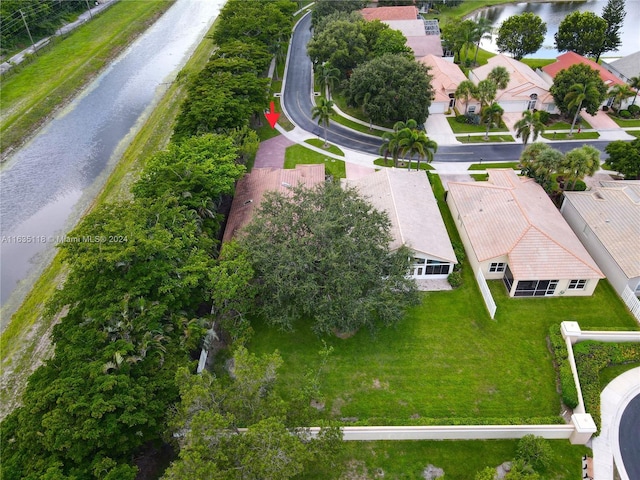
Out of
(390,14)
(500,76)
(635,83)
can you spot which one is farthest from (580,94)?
(390,14)

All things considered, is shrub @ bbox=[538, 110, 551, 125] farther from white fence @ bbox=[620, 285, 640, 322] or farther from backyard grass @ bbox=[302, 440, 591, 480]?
backyard grass @ bbox=[302, 440, 591, 480]

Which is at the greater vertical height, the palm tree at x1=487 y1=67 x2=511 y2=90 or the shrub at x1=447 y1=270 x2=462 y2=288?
the palm tree at x1=487 y1=67 x2=511 y2=90

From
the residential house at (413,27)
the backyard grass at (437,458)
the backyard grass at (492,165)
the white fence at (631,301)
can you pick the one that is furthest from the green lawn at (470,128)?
the backyard grass at (437,458)

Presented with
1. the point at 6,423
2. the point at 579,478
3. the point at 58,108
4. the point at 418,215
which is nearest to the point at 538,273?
the point at 418,215

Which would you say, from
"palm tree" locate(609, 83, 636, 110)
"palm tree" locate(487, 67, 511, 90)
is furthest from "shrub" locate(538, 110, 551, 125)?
"palm tree" locate(609, 83, 636, 110)

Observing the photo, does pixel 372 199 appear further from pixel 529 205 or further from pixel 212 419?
pixel 212 419
